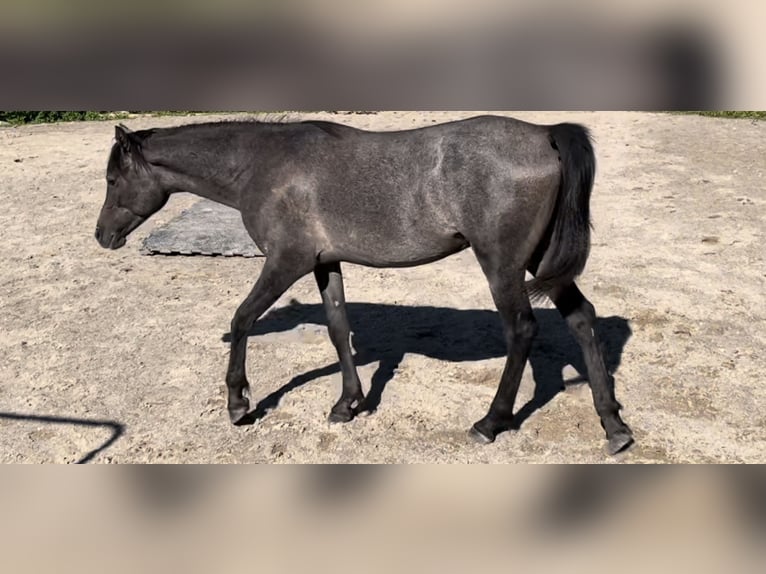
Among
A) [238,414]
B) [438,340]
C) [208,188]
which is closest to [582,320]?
[438,340]

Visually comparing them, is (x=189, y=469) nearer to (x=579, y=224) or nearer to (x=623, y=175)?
(x=579, y=224)

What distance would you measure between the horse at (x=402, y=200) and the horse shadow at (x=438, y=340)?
760 mm

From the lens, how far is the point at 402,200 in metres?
4.85

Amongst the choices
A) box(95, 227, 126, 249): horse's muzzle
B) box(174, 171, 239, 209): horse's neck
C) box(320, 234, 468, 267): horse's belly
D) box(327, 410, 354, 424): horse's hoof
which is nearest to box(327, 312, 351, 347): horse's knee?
box(327, 410, 354, 424): horse's hoof

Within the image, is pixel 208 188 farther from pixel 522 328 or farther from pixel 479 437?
pixel 479 437

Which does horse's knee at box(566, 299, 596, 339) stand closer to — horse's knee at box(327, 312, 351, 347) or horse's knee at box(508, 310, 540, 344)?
horse's knee at box(508, 310, 540, 344)

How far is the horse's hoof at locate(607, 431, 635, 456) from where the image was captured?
16.5 ft

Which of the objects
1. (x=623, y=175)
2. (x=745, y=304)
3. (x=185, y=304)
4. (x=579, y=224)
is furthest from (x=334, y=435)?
(x=623, y=175)

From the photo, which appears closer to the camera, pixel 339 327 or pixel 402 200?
pixel 402 200

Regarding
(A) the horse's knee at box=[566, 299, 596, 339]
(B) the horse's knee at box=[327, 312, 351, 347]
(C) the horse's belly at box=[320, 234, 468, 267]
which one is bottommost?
(B) the horse's knee at box=[327, 312, 351, 347]

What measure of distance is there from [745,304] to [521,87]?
6493 mm

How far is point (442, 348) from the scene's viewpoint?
21.4ft

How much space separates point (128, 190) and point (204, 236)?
3.77 metres

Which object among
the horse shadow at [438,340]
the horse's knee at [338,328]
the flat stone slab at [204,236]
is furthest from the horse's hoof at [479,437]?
the flat stone slab at [204,236]
